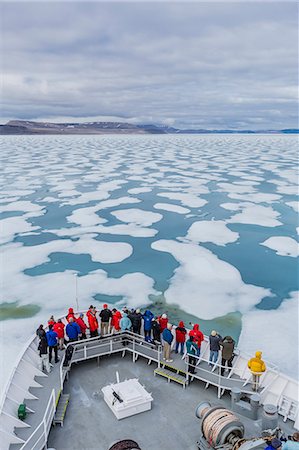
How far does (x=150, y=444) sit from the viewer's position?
5.77m

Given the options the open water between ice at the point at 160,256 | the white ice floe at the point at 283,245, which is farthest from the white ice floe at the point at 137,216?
the white ice floe at the point at 283,245

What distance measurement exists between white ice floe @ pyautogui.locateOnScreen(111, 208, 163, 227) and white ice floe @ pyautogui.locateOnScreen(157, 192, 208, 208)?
3194mm

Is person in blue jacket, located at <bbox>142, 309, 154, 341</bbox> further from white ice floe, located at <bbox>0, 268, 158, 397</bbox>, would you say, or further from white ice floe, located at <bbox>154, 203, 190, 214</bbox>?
white ice floe, located at <bbox>154, 203, 190, 214</bbox>

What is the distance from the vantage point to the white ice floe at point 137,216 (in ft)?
68.2

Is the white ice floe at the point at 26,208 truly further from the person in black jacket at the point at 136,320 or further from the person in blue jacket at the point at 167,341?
the person in blue jacket at the point at 167,341

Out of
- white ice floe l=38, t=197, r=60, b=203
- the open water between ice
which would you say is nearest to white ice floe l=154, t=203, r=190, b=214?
the open water between ice

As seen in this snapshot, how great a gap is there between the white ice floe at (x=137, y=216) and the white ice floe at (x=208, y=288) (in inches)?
190

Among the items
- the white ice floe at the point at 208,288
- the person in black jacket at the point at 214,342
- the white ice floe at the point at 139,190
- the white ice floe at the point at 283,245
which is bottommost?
the white ice floe at the point at 208,288

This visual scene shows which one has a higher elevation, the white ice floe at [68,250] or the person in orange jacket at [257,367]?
the person in orange jacket at [257,367]

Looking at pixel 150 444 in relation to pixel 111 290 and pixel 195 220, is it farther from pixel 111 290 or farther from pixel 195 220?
pixel 195 220

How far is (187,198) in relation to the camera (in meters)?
26.3

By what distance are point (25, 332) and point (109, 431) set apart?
5400 millimetres

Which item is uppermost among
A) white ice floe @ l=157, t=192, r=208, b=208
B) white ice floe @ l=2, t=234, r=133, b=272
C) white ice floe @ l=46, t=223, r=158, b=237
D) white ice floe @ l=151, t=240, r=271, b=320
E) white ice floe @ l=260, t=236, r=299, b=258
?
white ice floe @ l=157, t=192, r=208, b=208

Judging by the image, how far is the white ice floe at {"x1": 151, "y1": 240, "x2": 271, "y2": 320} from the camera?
12156mm
